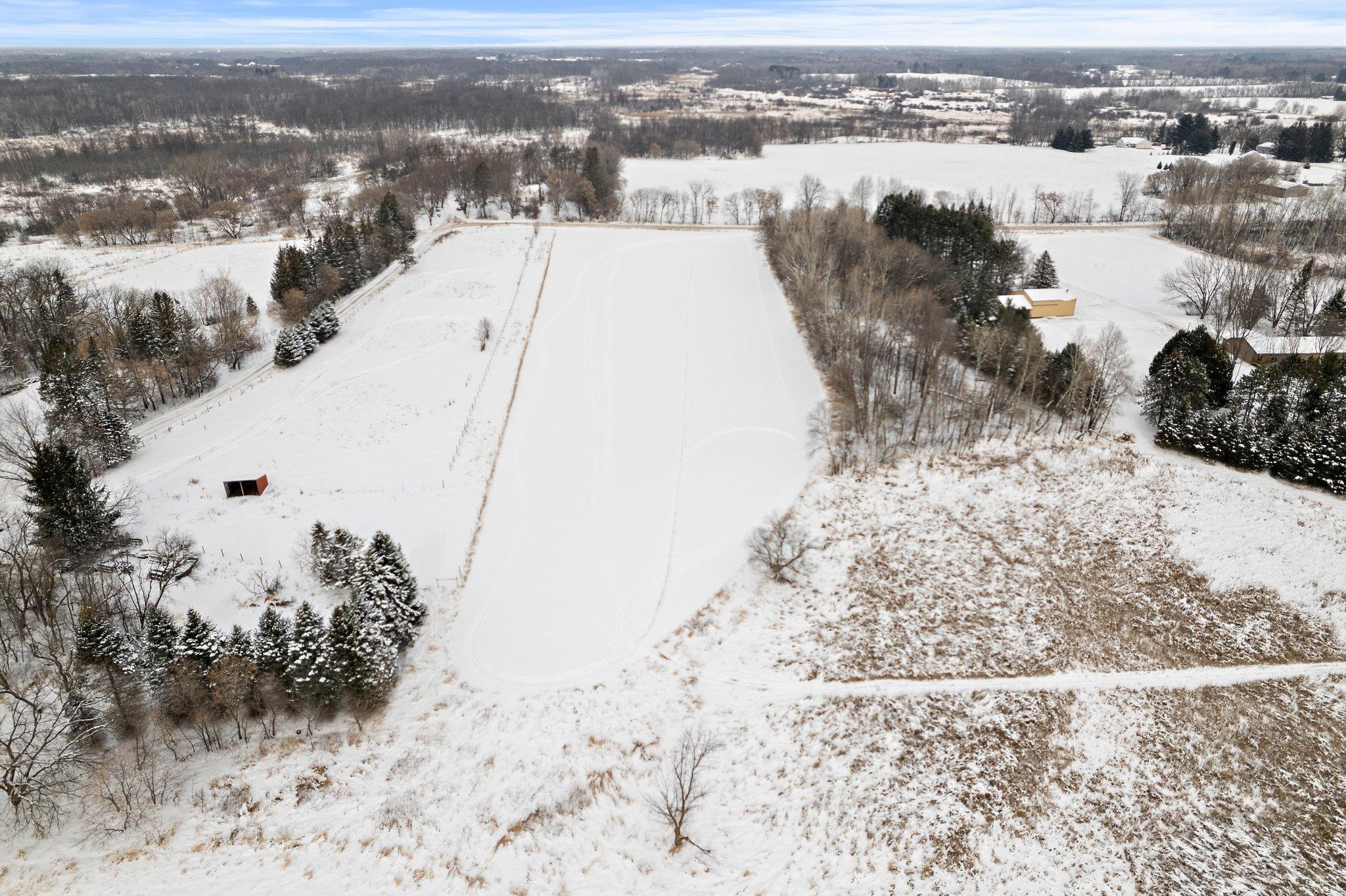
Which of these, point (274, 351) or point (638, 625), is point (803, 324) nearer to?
point (638, 625)

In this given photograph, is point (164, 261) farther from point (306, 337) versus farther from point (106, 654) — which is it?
point (106, 654)

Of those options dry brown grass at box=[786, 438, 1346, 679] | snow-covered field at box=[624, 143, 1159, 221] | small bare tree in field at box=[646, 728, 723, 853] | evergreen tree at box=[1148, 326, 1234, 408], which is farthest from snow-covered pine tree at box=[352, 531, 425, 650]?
snow-covered field at box=[624, 143, 1159, 221]

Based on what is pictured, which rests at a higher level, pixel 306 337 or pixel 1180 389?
pixel 1180 389

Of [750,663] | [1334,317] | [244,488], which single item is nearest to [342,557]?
[244,488]

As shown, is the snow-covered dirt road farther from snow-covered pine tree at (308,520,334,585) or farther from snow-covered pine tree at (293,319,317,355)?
snow-covered pine tree at (293,319,317,355)

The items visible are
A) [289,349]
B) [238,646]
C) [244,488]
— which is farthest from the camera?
[289,349]

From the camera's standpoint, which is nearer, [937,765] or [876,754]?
[937,765]

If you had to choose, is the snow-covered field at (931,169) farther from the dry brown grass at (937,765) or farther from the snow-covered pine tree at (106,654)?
the snow-covered pine tree at (106,654)

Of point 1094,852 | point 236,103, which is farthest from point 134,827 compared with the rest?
point 236,103

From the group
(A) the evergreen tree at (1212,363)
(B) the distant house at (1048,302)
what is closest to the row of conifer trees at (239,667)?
(A) the evergreen tree at (1212,363)
